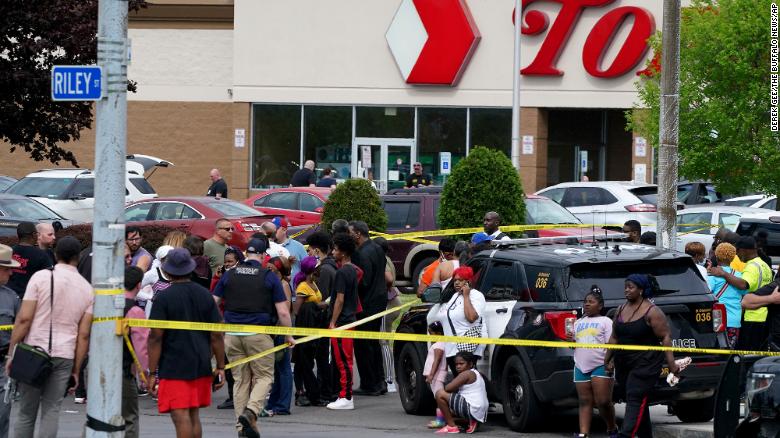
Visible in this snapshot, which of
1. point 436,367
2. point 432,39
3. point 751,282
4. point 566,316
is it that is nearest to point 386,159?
point 432,39

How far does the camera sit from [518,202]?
2102cm

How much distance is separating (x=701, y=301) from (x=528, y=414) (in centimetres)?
181

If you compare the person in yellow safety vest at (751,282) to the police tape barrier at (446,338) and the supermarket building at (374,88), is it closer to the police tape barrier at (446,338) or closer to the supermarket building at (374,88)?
the police tape barrier at (446,338)

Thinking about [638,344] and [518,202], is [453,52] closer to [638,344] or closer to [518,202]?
[518,202]

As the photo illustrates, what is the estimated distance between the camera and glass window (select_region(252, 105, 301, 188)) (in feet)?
123

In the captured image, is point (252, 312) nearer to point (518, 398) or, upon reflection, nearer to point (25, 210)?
point (518, 398)

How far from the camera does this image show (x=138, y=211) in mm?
23406

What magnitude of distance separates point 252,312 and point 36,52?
353 inches

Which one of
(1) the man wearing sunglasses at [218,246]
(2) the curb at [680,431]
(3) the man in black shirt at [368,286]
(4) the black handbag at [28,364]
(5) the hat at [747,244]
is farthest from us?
(1) the man wearing sunglasses at [218,246]

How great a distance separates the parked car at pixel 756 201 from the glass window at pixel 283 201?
10.0m

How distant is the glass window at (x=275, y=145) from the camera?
1473 inches

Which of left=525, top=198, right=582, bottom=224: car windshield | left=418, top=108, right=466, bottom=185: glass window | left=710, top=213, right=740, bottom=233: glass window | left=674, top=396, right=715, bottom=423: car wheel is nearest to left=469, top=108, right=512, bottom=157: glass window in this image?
left=418, top=108, right=466, bottom=185: glass window

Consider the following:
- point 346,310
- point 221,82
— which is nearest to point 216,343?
point 346,310

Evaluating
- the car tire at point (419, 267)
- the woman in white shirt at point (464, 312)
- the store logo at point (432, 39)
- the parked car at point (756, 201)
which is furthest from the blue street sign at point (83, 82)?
the store logo at point (432, 39)
